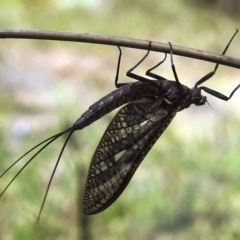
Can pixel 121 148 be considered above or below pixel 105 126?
below

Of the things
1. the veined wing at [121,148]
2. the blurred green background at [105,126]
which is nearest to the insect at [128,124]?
the veined wing at [121,148]

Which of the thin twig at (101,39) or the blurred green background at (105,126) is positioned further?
the blurred green background at (105,126)

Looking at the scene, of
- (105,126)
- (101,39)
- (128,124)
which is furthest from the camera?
(105,126)

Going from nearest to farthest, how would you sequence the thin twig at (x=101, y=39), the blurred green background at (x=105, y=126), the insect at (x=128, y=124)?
the thin twig at (x=101, y=39)
the insect at (x=128, y=124)
the blurred green background at (x=105, y=126)

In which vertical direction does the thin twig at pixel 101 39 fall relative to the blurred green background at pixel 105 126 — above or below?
below

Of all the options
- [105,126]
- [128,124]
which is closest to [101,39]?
[128,124]

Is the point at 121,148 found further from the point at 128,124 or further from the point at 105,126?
the point at 105,126

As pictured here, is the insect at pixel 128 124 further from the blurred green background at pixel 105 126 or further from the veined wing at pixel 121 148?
the blurred green background at pixel 105 126

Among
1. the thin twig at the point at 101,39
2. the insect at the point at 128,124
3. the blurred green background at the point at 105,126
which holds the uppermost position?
the blurred green background at the point at 105,126
